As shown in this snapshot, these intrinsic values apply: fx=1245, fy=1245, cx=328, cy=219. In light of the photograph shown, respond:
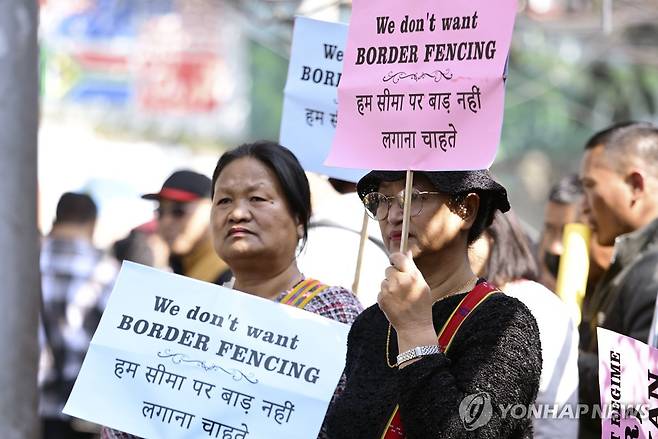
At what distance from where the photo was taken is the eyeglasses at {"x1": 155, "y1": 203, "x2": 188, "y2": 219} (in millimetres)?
6695

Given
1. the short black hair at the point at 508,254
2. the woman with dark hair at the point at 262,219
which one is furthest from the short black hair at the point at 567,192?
the woman with dark hair at the point at 262,219

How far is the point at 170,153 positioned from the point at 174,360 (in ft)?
47.0

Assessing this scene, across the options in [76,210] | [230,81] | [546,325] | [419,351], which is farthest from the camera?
[230,81]

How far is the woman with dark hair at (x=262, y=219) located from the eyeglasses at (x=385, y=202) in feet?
2.24

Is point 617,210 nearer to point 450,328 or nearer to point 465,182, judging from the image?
point 465,182

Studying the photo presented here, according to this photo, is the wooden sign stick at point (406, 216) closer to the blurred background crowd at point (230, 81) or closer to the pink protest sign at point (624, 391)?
the pink protest sign at point (624, 391)

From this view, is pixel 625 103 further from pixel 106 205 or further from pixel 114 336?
pixel 114 336

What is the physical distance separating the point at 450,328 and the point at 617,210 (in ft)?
7.43

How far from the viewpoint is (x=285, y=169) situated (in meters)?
4.06

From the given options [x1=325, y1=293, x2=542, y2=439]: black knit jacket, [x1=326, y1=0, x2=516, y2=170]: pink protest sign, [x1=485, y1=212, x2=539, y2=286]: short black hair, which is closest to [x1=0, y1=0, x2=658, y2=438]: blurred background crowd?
[x1=485, y1=212, x2=539, y2=286]: short black hair

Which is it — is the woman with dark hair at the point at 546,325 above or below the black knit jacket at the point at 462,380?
above

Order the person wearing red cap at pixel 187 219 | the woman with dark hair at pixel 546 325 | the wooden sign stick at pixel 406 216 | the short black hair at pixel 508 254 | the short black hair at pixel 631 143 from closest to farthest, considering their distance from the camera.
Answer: the wooden sign stick at pixel 406 216 → the woman with dark hair at pixel 546 325 → the short black hair at pixel 508 254 → the short black hair at pixel 631 143 → the person wearing red cap at pixel 187 219

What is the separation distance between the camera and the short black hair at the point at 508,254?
4.55 metres

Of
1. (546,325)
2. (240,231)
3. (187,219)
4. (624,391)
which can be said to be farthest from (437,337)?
(187,219)
